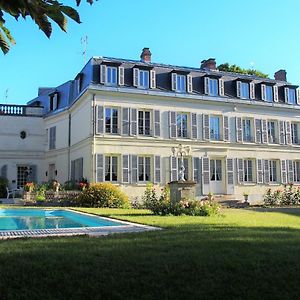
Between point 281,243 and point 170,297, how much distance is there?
3.17 m

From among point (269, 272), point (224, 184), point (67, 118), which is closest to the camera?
point (269, 272)

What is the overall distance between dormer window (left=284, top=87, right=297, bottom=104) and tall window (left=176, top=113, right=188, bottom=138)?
744cm

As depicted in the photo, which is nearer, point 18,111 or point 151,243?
point 151,243

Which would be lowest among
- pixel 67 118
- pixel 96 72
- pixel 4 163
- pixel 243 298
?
pixel 243 298

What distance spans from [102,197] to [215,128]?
8.85 m

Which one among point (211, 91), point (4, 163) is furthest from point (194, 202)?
point (4, 163)

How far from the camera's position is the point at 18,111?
92.3 ft

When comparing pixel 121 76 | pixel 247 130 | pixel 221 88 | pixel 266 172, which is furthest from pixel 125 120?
pixel 266 172

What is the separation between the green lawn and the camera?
3971mm

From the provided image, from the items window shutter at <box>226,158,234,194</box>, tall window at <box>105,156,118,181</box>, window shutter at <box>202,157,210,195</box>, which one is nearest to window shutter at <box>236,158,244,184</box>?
window shutter at <box>226,158,234,194</box>

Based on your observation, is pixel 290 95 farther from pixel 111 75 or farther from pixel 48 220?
pixel 48 220

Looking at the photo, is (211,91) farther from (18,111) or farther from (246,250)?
(246,250)

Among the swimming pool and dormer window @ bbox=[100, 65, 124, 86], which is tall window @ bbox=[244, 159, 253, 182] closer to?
dormer window @ bbox=[100, 65, 124, 86]

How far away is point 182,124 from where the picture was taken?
2367 cm
